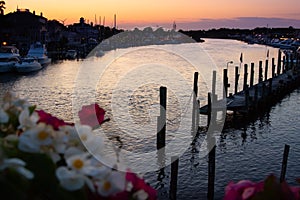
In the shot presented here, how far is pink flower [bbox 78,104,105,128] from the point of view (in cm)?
180

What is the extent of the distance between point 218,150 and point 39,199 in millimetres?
18301

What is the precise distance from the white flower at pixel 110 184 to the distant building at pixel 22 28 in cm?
7584

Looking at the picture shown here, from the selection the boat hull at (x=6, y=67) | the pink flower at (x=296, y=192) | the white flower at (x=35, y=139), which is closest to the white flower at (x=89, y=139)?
the white flower at (x=35, y=139)

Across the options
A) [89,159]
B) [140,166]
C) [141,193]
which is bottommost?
[140,166]

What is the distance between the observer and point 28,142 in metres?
1.14

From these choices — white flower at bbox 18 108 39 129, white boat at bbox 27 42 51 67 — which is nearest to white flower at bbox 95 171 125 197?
white flower at bbox 18 108 39 129

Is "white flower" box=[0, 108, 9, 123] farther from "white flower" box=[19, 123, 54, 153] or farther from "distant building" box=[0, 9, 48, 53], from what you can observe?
"distant building" box=[0, 9, 48, 53]

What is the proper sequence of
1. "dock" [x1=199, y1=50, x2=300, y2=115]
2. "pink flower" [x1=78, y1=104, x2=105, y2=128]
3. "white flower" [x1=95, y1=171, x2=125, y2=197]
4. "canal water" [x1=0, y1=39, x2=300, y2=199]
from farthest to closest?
"dock" [x1=199, y1=50, x2=300, y2=115]
"canal water" [x1=0, y1=39, x2=300, y2=199]
"pink flower" [x1=78, y1=104, x2=105, y2=128]
"white flower" [x1=95, y1=171, x2=125, y2=197]

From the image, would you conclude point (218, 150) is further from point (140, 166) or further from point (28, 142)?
point (28, 142)

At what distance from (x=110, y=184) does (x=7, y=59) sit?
5214 cm

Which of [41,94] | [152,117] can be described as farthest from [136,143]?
[41,94]

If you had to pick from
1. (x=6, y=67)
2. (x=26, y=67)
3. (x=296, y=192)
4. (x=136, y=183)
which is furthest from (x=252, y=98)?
(x=6, y=67)

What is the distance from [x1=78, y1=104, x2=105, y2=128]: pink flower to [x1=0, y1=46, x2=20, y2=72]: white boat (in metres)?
49.2

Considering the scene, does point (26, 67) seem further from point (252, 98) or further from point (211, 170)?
point (211, 170)
